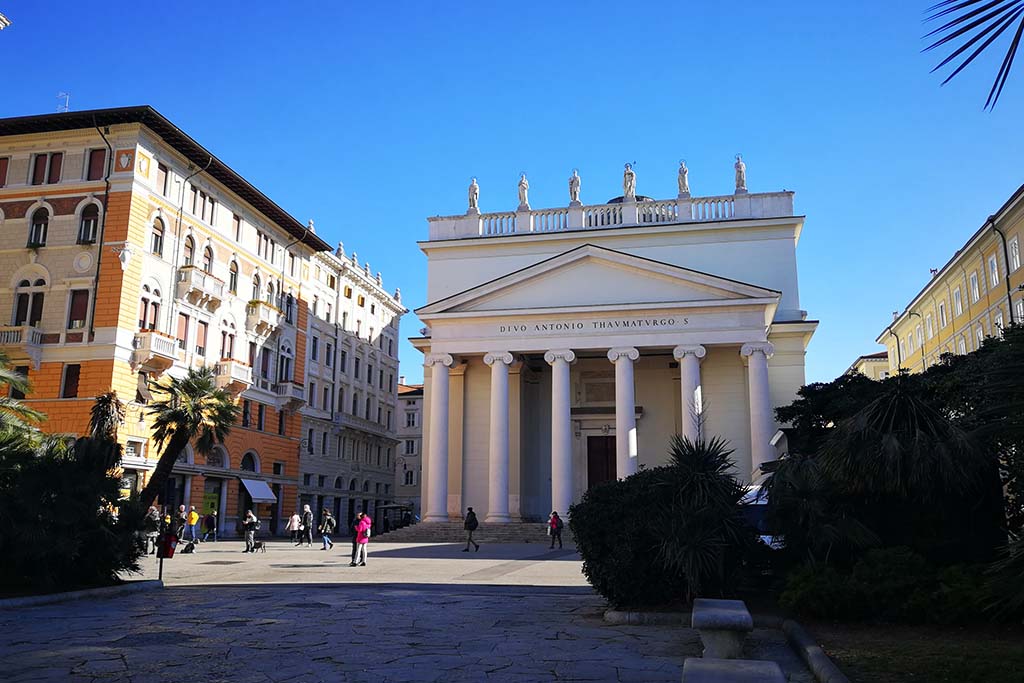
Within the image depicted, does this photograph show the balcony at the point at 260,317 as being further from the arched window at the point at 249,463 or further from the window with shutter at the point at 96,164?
the window with shutter at the point at 96,164

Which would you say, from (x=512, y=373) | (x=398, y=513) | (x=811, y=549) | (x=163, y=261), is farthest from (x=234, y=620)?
(x=398, y=513)

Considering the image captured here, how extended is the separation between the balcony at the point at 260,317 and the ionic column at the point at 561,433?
701 inches

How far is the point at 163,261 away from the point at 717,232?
25.8m

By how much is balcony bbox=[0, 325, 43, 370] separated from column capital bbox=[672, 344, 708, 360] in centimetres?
2666

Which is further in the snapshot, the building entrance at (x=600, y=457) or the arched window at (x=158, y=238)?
the building entrance at (x=600, y=457)

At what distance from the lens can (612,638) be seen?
9.79 metres

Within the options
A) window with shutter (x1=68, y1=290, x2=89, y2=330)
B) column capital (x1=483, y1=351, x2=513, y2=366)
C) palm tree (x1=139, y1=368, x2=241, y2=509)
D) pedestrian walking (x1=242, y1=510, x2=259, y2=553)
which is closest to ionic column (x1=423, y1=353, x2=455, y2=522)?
column capital (x1=483, y1=351, x2=513, y2=366)

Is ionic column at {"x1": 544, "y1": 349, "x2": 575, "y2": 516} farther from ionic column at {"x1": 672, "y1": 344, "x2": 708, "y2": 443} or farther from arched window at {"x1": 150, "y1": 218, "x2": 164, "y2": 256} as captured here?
arched window at {"x1": 150, "y1": 218, "x2": 164, "y2": 256}

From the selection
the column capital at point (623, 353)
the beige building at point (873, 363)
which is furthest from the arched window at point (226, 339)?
the beige building at point (873, 363)

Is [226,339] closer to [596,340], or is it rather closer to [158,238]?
[158,238]

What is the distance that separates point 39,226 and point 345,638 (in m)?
34.4

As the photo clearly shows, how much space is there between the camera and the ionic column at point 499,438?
113 feet

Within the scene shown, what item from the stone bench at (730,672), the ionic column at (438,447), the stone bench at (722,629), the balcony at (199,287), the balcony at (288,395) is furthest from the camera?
the balcony at (288,395)

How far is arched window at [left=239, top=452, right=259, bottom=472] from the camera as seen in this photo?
143 feet
